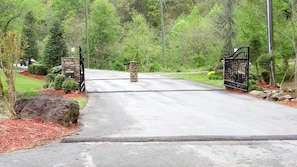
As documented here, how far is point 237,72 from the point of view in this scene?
18.9 meters

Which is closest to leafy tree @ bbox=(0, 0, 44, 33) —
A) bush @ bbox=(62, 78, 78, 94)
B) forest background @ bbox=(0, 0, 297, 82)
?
forest background @ bbox=(0, 0, 297, 82)

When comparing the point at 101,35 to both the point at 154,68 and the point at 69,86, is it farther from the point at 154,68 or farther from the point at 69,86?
the point at 69,86

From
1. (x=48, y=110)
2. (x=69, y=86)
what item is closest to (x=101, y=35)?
(x=69, y=86)

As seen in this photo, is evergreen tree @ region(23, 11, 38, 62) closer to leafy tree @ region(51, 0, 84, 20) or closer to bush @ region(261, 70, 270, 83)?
leafy tree @ region(51, 0, 84, 20)

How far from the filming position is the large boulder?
A: 29.0ft

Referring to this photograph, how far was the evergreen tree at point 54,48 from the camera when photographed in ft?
98.2

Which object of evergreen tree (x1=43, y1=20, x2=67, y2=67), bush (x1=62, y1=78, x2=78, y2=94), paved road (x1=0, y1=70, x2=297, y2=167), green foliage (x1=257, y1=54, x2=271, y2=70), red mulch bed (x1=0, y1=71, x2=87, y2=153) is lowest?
paved road (x1=0, y1=70, x2=297, y2=167)

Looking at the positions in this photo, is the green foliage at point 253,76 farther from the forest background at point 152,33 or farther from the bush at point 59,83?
the bush at point 59,83

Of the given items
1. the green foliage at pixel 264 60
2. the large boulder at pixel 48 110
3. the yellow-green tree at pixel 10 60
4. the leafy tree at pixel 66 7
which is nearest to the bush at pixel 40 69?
the green foliage at pixel 264 60

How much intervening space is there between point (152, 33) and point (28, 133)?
42876 mm

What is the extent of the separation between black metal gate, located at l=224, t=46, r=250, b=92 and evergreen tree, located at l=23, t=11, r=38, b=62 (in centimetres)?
2193

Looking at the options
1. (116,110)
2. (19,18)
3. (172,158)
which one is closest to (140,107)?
(116,110)

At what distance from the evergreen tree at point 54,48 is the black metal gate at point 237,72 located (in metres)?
14.2

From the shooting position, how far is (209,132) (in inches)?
330
